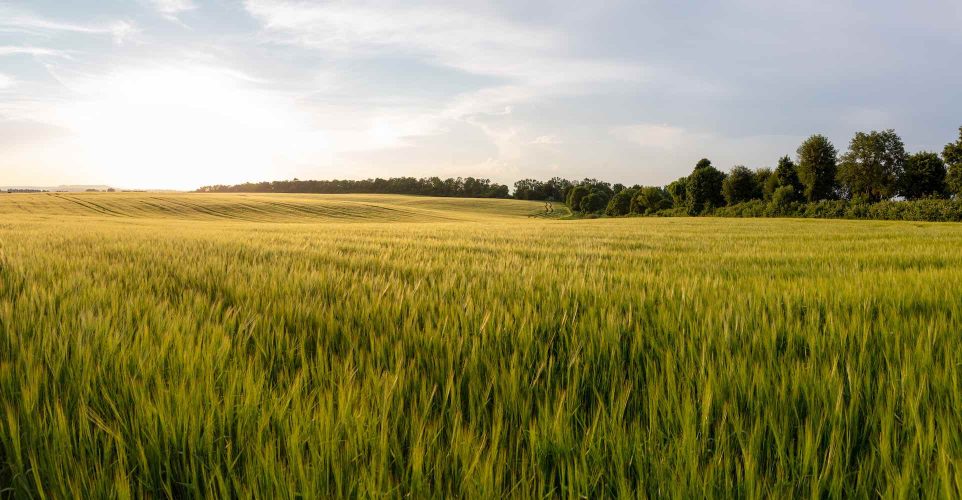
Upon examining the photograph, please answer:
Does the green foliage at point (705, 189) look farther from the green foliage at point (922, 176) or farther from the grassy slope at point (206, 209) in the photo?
the grassy slope at point (206, 209)

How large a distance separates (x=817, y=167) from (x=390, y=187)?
9314cm

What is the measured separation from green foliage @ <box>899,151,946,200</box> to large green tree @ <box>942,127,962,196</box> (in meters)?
7.87

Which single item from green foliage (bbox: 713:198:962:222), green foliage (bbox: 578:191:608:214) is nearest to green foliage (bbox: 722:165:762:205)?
green foliage (bbox: 713:198:962:222)

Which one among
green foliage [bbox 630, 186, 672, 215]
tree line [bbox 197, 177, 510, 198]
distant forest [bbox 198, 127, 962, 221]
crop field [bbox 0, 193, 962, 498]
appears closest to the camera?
crop field [bbox 0, 193, 962, 498]

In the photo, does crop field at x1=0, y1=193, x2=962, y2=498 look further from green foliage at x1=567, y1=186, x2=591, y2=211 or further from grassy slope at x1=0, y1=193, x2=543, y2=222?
green foliage at x1=567, y1=186, x2=591, y2=211

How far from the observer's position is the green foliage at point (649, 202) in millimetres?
72000

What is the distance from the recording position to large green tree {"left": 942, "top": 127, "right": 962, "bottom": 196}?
1822 inches

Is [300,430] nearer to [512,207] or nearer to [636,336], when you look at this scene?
[636,336]

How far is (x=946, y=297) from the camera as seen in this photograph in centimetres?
268

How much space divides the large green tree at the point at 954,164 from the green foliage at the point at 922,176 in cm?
787

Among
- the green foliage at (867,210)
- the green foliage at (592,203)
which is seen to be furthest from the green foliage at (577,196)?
the green foliage at (867,210)

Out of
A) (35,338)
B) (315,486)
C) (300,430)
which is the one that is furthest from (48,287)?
(315,486)

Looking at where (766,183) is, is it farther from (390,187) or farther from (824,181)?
(390,187)

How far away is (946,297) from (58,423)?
4040 mm
